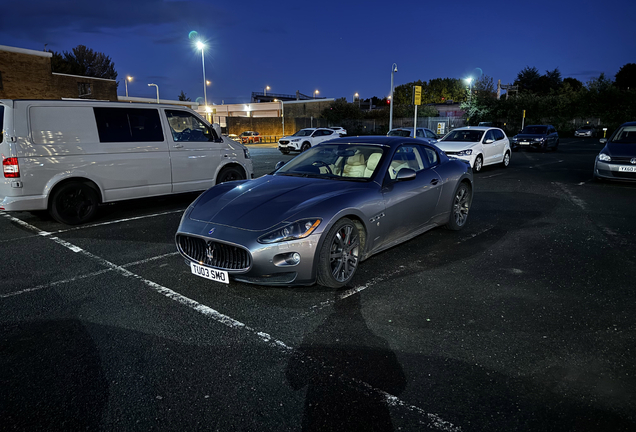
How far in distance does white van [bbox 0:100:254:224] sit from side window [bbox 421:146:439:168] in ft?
15.3

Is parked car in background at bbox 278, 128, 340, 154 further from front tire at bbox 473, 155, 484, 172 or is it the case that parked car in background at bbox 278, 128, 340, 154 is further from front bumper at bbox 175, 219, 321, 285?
front bumper at bbox 175, 219, 321, 285

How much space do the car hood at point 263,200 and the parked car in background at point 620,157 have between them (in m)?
9.81

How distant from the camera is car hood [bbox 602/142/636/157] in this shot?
11.3 m

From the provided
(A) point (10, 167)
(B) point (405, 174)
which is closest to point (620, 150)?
(B) point (405, 174)

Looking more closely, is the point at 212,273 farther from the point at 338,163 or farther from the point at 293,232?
the point at 338,163

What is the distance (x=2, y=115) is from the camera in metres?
6.82

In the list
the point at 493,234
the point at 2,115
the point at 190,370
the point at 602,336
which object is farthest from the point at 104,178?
the point at 602,336

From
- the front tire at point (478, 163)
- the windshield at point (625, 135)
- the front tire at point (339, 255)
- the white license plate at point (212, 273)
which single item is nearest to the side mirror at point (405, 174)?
the front tire at point (339, 255)

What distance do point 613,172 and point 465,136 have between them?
539 cm

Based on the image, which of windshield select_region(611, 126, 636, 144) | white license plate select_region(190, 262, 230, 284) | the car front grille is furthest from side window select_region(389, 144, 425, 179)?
windshield select_region(611, 126, 636, 144)

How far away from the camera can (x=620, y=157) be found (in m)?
11.4

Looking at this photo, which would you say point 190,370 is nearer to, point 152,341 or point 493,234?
point 152,341

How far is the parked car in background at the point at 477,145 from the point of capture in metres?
15.0

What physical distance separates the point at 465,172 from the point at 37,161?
6637mm
